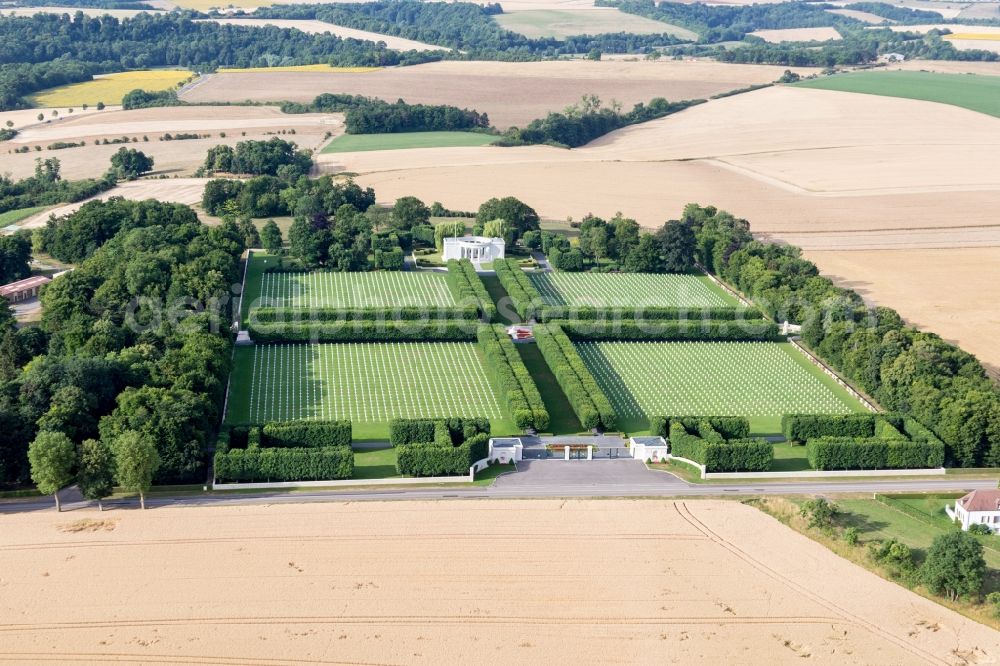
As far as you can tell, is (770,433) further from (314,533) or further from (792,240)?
(792,240)

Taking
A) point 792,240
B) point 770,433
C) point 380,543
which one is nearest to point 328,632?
point 380,543

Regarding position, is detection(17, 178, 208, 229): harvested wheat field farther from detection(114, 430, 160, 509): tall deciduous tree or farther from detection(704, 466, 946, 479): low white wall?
detection(704, 466, 946, 479): low white wall

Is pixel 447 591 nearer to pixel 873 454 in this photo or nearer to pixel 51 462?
pixel 51 462

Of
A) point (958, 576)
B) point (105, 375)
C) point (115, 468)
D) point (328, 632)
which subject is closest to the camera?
point (328, 632)

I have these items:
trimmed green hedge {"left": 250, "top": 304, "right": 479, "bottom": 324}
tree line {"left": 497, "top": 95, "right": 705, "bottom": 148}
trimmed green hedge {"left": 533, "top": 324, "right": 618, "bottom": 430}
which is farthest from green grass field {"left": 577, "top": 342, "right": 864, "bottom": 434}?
tree line {"left": 497, "top": 95, "right": 705, "bottom": 148}

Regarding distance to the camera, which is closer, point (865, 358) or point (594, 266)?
point (865, 358)

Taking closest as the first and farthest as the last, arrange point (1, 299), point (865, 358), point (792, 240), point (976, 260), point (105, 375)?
point (105, 375), point (865, 358), point (1, 299), point (976, 260), point (792, 240)
